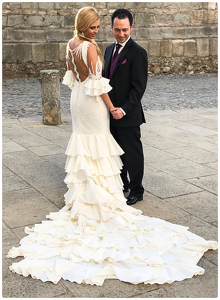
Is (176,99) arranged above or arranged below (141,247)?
above

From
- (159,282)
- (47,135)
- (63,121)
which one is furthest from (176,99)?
(159,282)

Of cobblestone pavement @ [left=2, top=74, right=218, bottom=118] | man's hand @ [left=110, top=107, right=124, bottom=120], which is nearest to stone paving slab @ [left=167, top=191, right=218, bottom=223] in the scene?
man's hand @ [left=110, top=107, right=124, bottom=120]

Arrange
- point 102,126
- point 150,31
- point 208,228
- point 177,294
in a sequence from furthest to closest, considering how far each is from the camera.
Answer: point 150,31, point 102,126, point 208,228, point 177,294

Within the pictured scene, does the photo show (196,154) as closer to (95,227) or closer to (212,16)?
(95,227)

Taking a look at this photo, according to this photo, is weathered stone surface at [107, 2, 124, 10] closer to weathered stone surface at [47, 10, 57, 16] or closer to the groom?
weathered stone surface at [47, 10, 57, 16]

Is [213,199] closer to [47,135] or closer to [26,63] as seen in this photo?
[47,135]

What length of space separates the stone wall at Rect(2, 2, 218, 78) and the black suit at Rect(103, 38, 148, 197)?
8870 millimetres

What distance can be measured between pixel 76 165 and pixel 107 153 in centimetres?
31

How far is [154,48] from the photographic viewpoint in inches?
544

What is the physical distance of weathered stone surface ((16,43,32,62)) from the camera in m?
12.2

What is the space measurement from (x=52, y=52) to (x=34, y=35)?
718 millimetres

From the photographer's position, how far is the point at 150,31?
13.7m

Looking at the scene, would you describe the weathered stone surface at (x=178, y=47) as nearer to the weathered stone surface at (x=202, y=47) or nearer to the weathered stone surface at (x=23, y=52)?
the weathered stone surface at (x=202, y=47)

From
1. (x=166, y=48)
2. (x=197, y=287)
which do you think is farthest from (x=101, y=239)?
(x=166, y=48)
